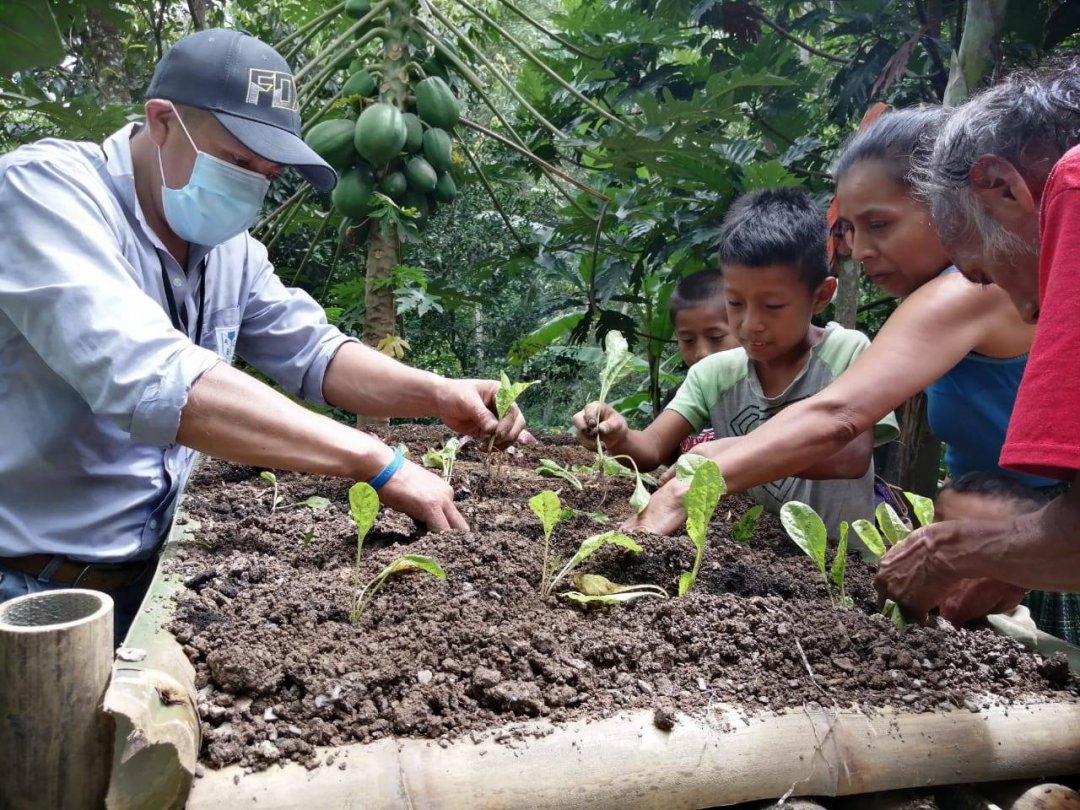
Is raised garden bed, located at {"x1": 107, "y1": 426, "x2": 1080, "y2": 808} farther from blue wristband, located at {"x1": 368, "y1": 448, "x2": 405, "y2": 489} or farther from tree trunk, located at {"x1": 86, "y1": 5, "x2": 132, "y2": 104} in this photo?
tree trunk, located at {"x1": 86, "y1": 5, "x2": 132, "y2": 104}

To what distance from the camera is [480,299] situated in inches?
139

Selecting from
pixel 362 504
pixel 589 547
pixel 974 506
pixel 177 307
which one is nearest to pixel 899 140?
pixel 974 506

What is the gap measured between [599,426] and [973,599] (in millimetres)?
1092

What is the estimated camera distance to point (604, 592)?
4.87ft

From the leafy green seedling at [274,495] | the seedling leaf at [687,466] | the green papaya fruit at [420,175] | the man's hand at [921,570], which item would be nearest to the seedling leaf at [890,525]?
the man's hand at [921,570]

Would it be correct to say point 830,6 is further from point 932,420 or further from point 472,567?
point 472,567

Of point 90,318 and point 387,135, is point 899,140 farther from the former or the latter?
point 90,318

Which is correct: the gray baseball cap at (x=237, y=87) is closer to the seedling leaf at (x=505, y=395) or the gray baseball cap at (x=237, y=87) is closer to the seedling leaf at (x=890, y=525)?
the seedling leaf at (x=505, y=395)

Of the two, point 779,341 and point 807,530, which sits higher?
point 779,341

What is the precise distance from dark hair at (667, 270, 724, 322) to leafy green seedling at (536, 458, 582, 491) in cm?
110

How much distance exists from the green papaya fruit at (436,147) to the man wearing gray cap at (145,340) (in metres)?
0.88

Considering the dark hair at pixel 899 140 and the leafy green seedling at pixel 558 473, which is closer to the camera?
the dark hair at pixel 899 140

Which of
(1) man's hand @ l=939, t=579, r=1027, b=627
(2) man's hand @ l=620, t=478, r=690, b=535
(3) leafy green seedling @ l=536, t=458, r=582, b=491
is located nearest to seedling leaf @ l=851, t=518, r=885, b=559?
(1) man's hand @ l=939, t=579, r=1027, b=627

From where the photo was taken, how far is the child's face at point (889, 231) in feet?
6.46
